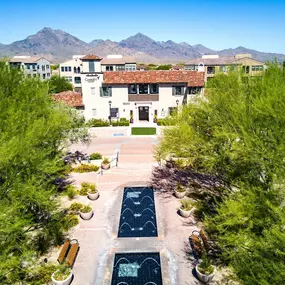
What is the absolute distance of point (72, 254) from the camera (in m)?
14.3

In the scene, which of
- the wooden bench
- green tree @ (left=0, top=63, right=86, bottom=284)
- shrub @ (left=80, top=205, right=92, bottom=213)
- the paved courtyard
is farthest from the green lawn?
the wooden bench

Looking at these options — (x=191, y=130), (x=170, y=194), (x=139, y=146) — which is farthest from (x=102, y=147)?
(x=191, y=130)

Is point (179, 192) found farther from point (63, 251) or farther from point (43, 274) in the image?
point (43, 274)

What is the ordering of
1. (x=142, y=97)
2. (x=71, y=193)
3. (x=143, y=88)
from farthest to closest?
(x=142, y=97) → (x=143, y=88) → (x=71, y=193)

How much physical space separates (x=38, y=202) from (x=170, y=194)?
11.7 meters

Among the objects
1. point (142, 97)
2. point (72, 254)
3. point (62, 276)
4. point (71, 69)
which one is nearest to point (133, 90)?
point (142, 97)

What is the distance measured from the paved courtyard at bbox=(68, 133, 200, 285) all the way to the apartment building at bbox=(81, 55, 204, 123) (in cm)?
1740

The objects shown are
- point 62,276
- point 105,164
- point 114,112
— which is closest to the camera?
point 62,276

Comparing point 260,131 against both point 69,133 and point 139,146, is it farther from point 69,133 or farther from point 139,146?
point 139,146

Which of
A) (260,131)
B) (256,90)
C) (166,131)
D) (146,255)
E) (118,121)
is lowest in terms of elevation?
(146,255)

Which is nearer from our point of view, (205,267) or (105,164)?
(205,267)

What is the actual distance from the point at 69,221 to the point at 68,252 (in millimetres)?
3017

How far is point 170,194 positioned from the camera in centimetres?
2167

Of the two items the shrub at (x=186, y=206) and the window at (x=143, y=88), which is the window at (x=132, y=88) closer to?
the window at (x=143, y=88)
